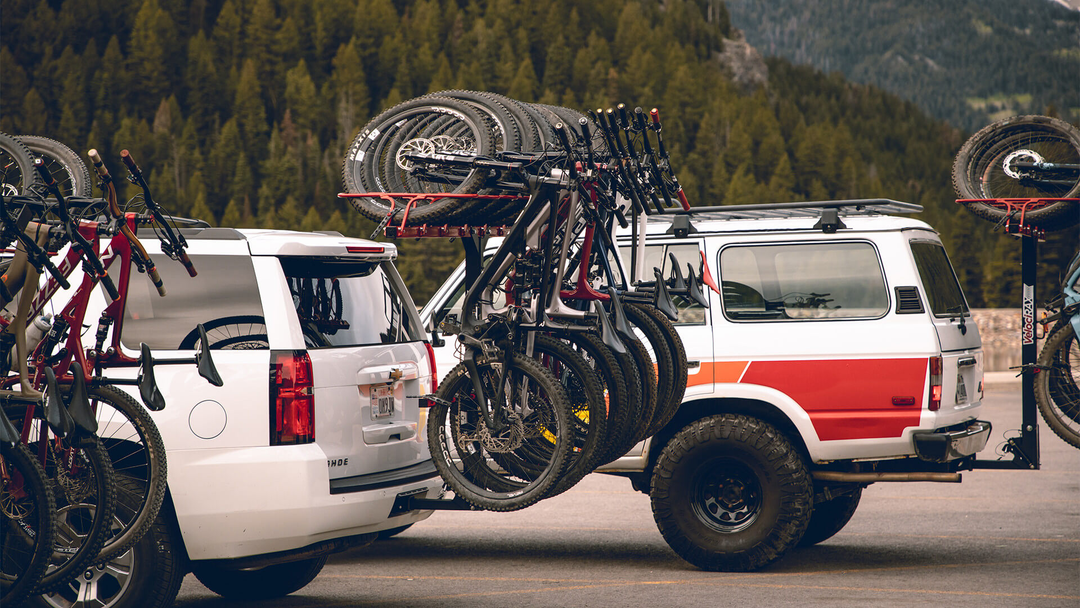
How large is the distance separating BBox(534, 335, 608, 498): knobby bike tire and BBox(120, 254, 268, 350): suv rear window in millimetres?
1428

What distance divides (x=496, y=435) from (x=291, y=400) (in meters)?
1.00

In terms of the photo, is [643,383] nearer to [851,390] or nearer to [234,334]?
[234,334]

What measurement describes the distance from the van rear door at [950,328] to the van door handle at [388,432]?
11.6ft

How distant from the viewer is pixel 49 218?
17.9 ft

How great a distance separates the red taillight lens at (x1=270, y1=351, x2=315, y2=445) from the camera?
5855 millimetres

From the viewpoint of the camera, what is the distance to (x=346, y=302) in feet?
21.3

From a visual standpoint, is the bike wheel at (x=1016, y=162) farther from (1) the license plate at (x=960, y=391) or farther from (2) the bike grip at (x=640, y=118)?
(2) the bike grip at (x=640, y=118)

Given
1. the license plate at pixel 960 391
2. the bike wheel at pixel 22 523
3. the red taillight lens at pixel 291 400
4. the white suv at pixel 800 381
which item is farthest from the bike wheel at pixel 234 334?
the license plate at pixel 960 391

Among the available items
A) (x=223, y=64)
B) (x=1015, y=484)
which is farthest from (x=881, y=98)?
(x=1015, y=484)

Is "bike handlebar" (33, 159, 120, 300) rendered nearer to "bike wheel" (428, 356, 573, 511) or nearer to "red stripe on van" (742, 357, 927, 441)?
"bike wheel" (428, 356, 573, 511)

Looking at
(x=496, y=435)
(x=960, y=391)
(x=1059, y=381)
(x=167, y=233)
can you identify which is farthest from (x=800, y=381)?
(x=167, y=233)

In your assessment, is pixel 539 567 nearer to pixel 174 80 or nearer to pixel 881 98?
pixel 174 80

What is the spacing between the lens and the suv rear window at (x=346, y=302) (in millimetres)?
6246

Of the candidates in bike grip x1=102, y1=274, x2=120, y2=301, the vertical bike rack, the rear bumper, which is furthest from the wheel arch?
bike grip x1=102, y1=274, x2=120, y2=301
